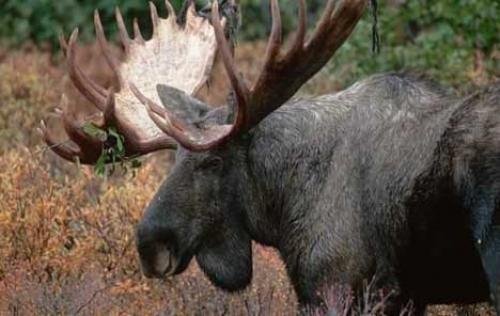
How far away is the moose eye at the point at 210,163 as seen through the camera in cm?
747

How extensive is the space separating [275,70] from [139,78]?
136cm

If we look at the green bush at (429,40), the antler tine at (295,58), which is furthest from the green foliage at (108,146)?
the green bush at (429,40)

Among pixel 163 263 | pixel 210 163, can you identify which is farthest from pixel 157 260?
pixel 210 163

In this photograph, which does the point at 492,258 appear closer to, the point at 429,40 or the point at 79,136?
the point at 79,136

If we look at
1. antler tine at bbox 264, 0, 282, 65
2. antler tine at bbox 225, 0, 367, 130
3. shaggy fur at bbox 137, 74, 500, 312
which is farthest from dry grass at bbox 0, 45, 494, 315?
antler tine at bbox 264, 0, 282, 65

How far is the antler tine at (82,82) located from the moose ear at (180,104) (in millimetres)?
469

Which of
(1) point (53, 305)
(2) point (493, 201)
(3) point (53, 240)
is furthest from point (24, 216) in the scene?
(2) point (493, 201)

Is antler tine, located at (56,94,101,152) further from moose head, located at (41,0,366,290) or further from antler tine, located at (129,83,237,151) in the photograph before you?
antler tine, located at (129,83,237,151)

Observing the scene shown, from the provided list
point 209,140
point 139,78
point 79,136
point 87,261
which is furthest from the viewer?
point 87,261

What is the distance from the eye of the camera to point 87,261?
366 inches

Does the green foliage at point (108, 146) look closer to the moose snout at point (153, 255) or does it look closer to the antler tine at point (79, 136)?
the antler tine at point (79, 136)

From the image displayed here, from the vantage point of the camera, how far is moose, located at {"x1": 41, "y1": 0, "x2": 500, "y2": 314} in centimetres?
673

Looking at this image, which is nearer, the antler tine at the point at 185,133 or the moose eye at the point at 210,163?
the antler tine at the point at 185,133

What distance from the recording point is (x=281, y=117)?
7535mm
